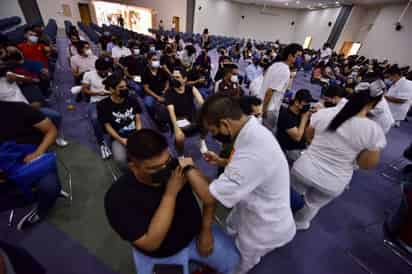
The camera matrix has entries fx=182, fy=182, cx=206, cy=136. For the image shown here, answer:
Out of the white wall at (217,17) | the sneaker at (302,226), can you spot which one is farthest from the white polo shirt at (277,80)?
the white wall at (217,17)

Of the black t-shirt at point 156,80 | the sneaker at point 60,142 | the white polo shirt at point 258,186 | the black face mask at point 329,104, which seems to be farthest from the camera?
the black t-shirt at point 156,80

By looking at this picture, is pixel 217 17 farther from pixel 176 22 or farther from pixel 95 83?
pixel 95 83

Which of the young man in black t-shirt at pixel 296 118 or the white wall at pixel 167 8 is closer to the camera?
the young man in black t-shirt at pixel 296 118

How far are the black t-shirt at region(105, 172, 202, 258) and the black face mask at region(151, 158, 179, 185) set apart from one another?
8cm

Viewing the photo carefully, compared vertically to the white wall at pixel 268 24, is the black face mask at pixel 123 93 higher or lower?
lower

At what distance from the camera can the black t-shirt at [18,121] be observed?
151cm

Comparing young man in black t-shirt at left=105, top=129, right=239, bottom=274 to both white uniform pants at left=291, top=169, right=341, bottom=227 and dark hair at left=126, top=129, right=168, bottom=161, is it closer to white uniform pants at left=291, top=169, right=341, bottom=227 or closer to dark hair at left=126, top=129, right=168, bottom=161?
dark hair at left=126, top=129, right=168, bottom=161

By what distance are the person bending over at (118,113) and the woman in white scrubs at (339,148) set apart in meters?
1.90

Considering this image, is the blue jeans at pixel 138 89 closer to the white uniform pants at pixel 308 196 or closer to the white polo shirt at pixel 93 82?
the white polo shirt at pixel 93 82

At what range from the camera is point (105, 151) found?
268 cm

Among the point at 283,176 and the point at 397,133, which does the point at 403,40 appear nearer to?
the point at 397,133

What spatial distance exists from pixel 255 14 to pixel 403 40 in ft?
49.5

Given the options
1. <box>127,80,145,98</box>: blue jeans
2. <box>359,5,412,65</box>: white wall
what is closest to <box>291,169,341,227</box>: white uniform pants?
<box>127,80,145,98</box>: blue jeans

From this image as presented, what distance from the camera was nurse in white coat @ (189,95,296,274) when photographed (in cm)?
84
